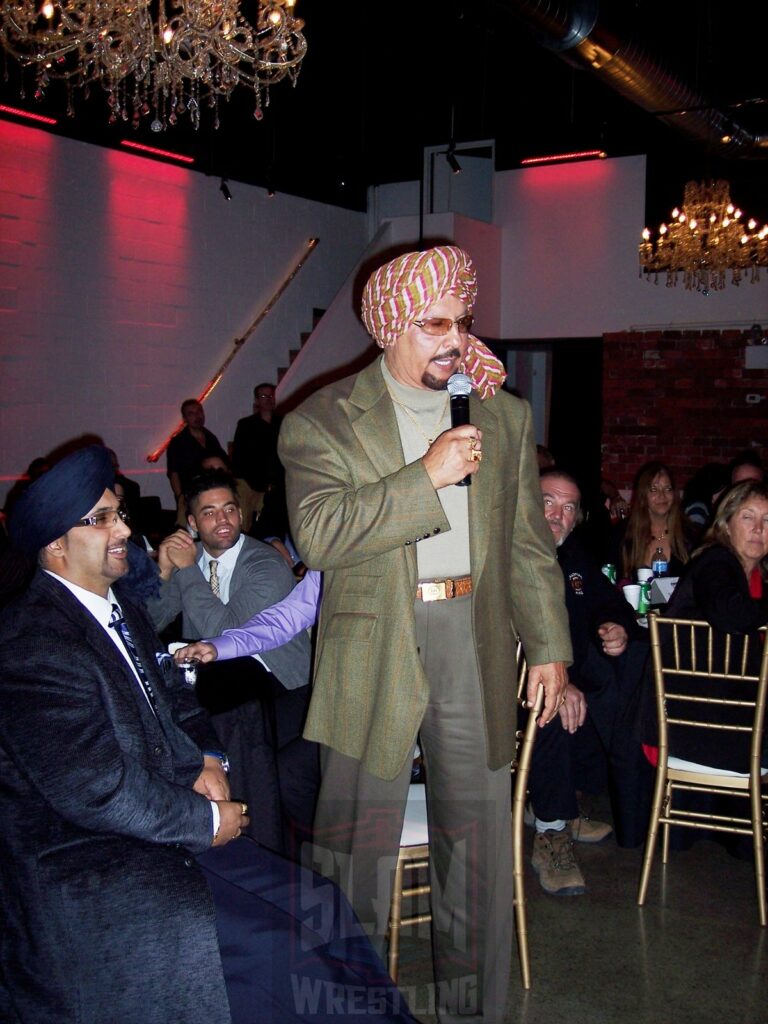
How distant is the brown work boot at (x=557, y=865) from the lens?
3123 millimetres

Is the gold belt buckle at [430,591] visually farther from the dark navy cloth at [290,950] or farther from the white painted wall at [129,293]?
the white painted wall at [129,293]

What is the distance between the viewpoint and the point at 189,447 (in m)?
8.52

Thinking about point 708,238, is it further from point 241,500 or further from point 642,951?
point 642,951

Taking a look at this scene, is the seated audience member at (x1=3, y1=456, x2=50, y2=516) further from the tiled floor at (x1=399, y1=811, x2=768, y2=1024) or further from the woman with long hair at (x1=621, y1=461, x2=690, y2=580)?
the tiled floor at (x1=399, y1=811, x2=768, y2=1024)

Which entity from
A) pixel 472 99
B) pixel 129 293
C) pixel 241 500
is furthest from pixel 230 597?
pixel 472 99

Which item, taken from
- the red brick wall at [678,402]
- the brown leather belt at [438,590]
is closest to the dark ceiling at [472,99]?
the red brick wall at [678,402]

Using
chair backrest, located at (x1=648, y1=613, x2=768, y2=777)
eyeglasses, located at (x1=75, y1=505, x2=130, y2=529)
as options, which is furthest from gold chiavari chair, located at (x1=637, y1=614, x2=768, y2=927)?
eyeglasses, located at (x1=75, y1=505, x2=130, y2=529)

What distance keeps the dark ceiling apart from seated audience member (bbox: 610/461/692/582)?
238 cm

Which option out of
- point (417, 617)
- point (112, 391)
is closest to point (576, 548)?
point (417, 617)

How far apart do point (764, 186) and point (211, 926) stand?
349 inches

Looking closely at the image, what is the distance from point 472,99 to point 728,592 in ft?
23.2

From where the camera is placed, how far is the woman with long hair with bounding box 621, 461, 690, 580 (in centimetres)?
444

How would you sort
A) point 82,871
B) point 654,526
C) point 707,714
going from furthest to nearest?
point 654,526, point 707,714, point 82,871

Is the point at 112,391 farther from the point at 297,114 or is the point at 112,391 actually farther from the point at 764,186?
the point at 764,186
